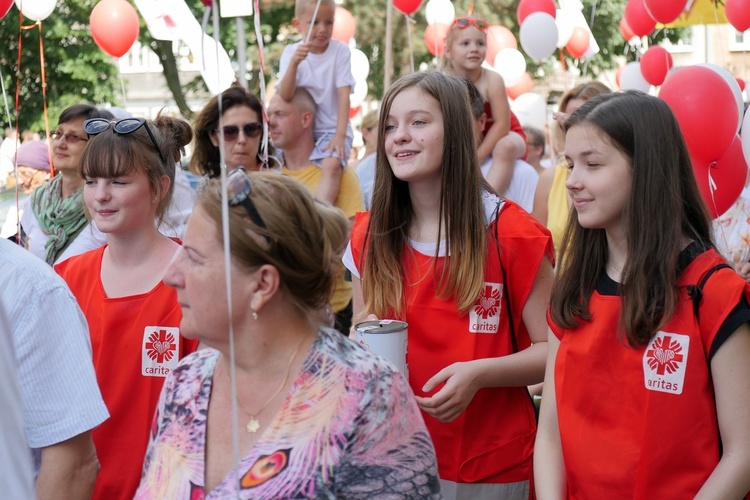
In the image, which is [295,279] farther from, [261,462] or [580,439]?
[580,439]

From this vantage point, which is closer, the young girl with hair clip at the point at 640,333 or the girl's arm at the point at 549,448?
the young girl with hair clip at the point at 640,333

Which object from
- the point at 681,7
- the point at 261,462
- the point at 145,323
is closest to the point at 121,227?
the point at 145,323

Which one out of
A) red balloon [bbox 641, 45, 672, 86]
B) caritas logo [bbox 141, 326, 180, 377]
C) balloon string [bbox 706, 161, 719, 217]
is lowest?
caritas logo [bbox 141, 326, 180, 377]

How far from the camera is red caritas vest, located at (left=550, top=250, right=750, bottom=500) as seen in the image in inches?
96.2

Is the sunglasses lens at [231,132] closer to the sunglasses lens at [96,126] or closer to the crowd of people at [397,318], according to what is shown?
the crowd of people at [397,318]

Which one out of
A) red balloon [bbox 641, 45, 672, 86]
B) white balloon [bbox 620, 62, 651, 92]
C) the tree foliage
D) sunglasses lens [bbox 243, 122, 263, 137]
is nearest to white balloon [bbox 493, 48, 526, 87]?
white balloon [bbox 620, 62, 651, 92]

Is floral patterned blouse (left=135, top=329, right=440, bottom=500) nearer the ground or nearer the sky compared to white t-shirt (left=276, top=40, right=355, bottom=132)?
nearer the ground

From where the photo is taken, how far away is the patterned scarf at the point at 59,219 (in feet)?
14.4

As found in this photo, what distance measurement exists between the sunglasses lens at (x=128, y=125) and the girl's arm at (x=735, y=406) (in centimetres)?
199

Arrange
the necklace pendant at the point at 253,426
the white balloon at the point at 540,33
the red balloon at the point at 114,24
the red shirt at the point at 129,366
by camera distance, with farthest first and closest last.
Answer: the white balloon at the point at 540,33 < the red balloon at the point at 114,24 < the red shirt at the point at 129,366 < the necklace pendant at the point at 253,426

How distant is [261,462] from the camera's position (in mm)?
1948

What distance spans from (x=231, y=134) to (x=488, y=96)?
7.03 ft

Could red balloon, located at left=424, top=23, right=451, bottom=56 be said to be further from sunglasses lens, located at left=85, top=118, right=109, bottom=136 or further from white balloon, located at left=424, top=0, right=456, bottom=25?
sunglasses lens, located at left=85, top=118, right=109, bottom=136

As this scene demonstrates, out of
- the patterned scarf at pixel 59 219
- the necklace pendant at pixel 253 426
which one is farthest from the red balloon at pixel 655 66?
the necklace pendant at pixel 253 426
